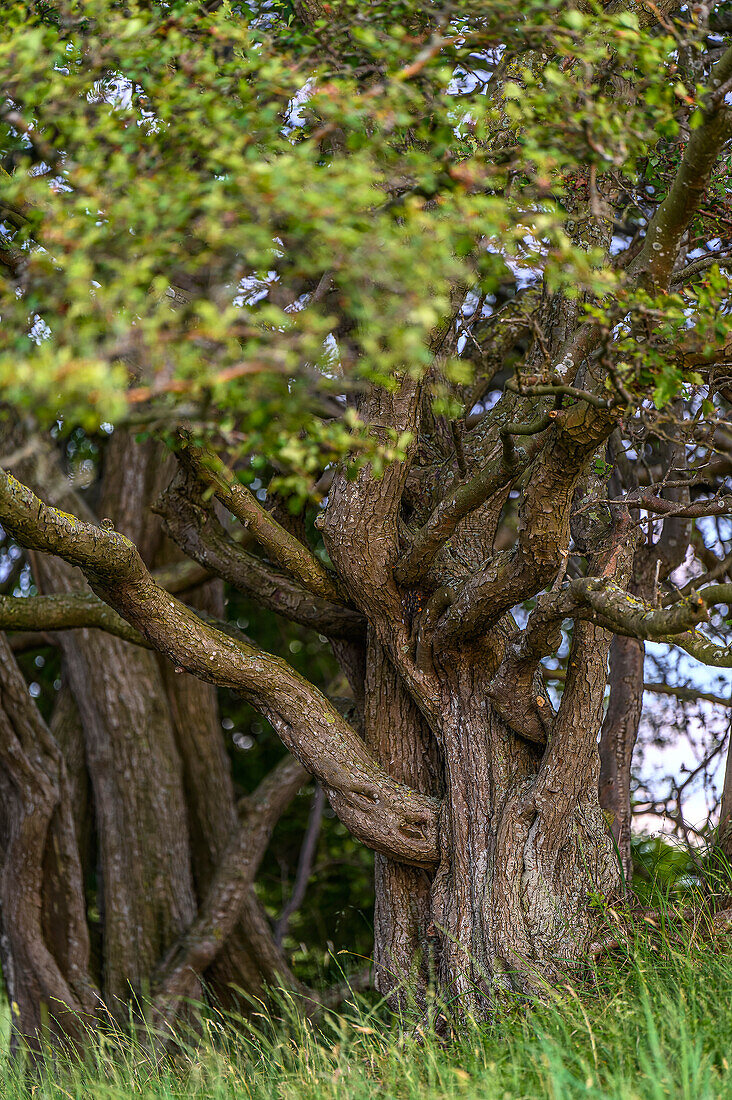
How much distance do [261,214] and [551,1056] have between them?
2345mm

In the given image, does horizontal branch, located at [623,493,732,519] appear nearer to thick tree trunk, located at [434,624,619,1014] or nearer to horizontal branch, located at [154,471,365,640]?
thick tree trunk, located at [434,624,619,1014]

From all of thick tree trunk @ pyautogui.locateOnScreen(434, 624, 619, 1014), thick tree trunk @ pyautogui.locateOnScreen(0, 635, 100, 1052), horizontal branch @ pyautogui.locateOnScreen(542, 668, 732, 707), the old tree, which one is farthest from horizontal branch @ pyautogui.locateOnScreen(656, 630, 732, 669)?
thick tree trunk @ pyautogui.locateOnScreen(0, 635, 100, 1052)

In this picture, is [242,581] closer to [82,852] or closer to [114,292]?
[114,292]


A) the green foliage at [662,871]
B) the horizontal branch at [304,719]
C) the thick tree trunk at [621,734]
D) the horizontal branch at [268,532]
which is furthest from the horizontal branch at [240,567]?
the green foliage at [662,871]

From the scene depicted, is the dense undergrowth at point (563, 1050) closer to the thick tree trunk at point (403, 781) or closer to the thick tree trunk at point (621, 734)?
the thick tree trunk at point (403, 781)

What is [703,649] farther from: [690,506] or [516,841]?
[516,841]

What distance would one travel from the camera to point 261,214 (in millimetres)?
1774

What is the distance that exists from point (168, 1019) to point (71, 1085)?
1833 millimetres

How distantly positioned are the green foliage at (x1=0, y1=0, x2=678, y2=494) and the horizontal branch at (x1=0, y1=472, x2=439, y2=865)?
1407 mm

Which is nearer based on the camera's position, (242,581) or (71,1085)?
(71,1085)

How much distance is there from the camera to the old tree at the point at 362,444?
1.91m

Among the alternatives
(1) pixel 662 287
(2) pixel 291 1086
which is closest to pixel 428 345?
(1) pixel 662 287

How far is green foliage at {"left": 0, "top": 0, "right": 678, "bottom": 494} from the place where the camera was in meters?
1.75

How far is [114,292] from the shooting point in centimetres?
172
